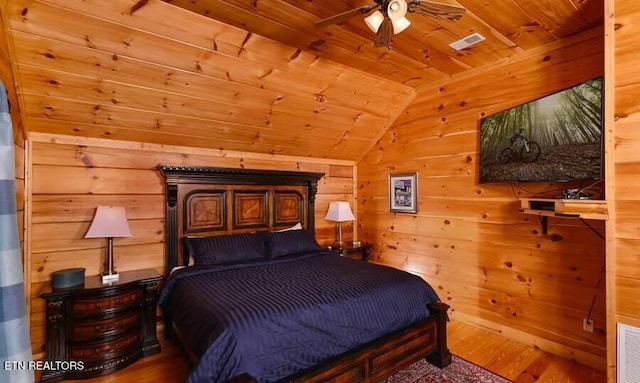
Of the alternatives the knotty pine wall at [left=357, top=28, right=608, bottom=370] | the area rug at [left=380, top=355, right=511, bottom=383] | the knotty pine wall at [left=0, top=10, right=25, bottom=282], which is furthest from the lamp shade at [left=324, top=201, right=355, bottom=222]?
the knotty pine wall at [left=0, top=10, right=25, bottom=282]

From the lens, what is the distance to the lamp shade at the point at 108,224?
2484mm

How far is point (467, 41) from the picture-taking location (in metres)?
2.54

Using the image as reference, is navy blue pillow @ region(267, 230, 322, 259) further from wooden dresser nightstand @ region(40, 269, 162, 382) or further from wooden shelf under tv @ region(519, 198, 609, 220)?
wooden shelf under tv @ region(519, 198, 609, 220)

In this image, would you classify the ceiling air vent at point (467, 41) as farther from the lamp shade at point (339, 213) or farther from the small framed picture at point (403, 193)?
the lamp shade at point (339, 213)

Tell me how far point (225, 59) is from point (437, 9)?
1.59m

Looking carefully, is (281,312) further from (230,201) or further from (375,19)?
(230,201)

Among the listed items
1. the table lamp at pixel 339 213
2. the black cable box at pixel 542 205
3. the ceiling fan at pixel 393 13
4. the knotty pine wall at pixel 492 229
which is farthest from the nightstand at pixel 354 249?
the ceiling fan at pixel 393 13

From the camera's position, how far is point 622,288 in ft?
6.05

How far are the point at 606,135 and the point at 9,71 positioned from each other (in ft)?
12.5

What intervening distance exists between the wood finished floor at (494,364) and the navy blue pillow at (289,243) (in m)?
1.22

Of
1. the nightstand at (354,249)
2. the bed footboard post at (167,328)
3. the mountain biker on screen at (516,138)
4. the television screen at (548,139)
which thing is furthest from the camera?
the nightstand at (354,249)

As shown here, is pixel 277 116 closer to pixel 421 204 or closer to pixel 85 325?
pixel 421 204

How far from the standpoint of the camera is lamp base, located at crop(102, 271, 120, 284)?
2.47 meters

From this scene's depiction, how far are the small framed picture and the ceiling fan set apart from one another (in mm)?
2133
